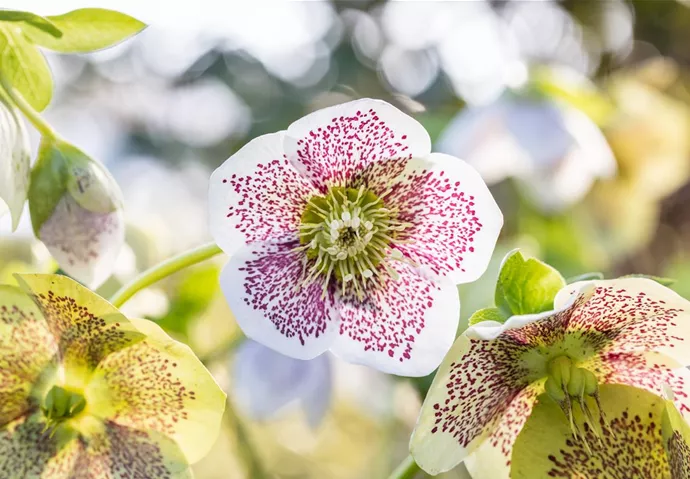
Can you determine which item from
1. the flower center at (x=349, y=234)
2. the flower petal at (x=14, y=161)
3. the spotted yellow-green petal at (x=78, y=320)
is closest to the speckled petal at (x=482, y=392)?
the flower center at (x=349, y=234)

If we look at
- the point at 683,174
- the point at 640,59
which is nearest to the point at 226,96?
the point at 683,174

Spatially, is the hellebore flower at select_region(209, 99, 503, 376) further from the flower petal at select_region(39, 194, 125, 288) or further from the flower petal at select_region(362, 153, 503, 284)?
the flower petal at select_region(39, 194, 125, 288)

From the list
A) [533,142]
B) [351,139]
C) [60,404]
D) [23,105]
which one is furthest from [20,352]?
[533,142]

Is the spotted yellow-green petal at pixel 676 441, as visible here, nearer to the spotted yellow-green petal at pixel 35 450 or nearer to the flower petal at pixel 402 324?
the flower petal at pixel 402 324

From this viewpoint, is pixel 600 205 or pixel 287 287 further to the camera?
pixel 600 205

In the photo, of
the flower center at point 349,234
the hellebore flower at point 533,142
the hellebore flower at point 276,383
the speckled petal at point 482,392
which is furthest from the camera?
the hellebore flower at point 533,142

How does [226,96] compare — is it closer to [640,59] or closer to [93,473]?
[640,59]
